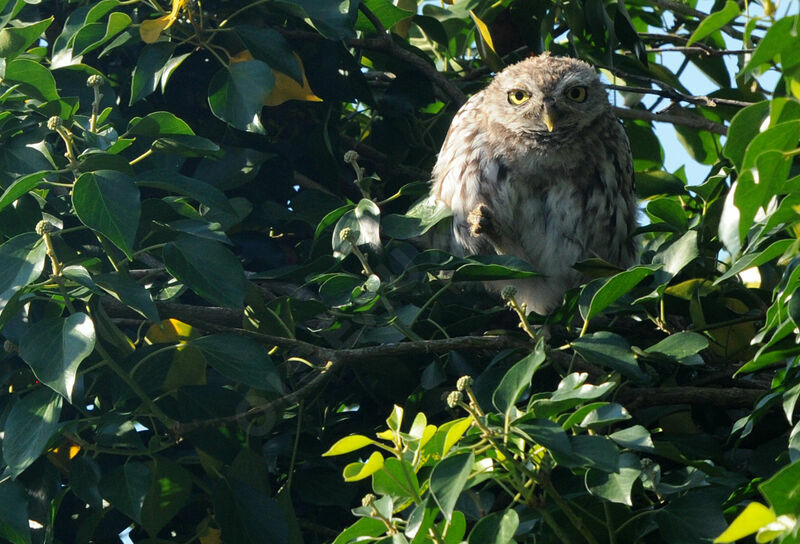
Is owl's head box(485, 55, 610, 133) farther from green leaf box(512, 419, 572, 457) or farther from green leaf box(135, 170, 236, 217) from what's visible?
green leaf box(512, 419, 572, 457)

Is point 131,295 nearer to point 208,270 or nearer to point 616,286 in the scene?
point 208,270

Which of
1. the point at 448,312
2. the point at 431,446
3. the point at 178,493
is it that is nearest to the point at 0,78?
the point at 178,493

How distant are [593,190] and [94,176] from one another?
1.74 m

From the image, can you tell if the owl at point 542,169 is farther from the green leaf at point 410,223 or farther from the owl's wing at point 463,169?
the green leaf at point 410,223

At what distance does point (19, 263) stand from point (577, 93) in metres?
1.90

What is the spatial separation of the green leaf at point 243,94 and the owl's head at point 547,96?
1062mm

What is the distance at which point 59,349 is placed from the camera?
1817mm

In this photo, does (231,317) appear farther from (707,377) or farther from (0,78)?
(707,377)

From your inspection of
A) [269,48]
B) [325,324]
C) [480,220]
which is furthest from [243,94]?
[480,220]

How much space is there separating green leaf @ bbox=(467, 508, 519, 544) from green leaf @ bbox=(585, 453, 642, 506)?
15 centimetres

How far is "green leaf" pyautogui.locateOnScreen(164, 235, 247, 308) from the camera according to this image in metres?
2.00

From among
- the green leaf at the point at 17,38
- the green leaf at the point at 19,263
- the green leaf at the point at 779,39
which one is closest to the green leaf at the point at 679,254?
the green leaf at the point at 779,39

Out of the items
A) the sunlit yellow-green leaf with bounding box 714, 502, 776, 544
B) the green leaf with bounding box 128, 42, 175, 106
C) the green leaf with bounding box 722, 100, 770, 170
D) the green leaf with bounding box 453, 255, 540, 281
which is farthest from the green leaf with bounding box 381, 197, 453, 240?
the sunlit yellow-green leaf with bounding box 714, 502, 776, 544

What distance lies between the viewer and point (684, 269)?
7.86ft
